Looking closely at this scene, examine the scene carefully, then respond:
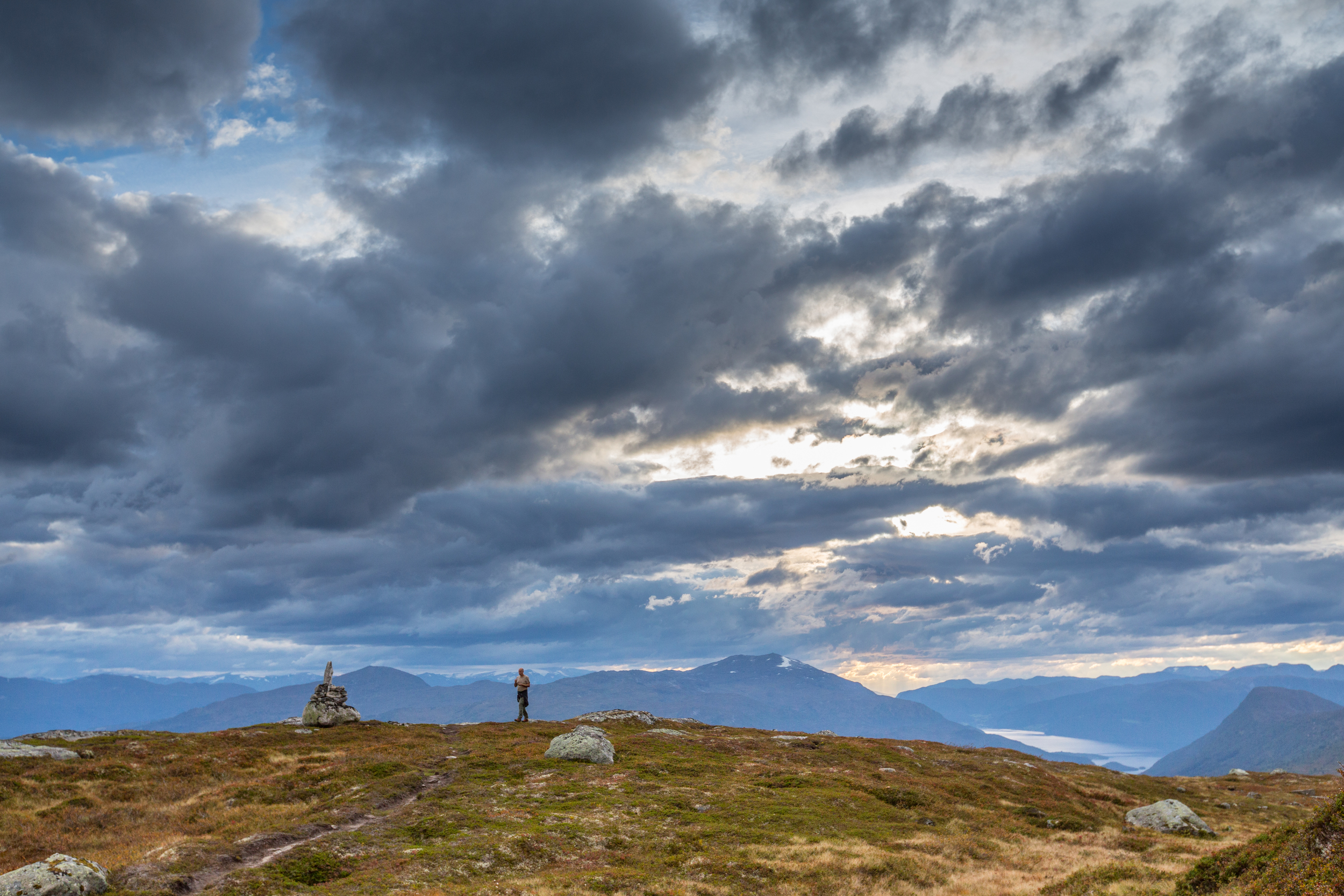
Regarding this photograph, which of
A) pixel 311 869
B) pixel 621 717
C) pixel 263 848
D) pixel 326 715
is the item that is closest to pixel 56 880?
pixel 311 869

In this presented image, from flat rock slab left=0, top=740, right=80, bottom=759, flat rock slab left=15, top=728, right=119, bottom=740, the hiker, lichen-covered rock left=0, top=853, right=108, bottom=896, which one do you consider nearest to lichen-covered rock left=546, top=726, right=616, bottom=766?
the hiker

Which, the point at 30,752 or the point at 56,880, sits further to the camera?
the point at 30,752

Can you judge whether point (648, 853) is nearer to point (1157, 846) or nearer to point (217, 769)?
point (1157, 846)

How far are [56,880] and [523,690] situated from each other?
56.7 metres

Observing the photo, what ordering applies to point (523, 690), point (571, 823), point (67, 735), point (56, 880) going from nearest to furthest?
point (56, 880)
point (571, 823)
point (67, 735)
point (523, 690)

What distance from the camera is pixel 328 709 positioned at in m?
85.9

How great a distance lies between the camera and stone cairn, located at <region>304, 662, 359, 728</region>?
3312 inches

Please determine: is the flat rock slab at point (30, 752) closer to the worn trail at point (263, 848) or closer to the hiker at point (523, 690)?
the worn trail at point (263, 848)

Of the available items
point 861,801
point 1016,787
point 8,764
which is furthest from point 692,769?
point 8,764

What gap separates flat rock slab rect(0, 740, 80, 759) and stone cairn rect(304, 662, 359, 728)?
80.6 feet

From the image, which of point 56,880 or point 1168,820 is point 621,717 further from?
point 56,880

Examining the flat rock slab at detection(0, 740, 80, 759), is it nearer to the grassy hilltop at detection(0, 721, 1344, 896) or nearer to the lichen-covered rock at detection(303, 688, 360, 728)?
the grassy hilltop at detection(0, 721, 1344, 896)

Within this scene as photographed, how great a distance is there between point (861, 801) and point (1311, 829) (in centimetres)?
3803

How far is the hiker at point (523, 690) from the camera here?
76.2 m
